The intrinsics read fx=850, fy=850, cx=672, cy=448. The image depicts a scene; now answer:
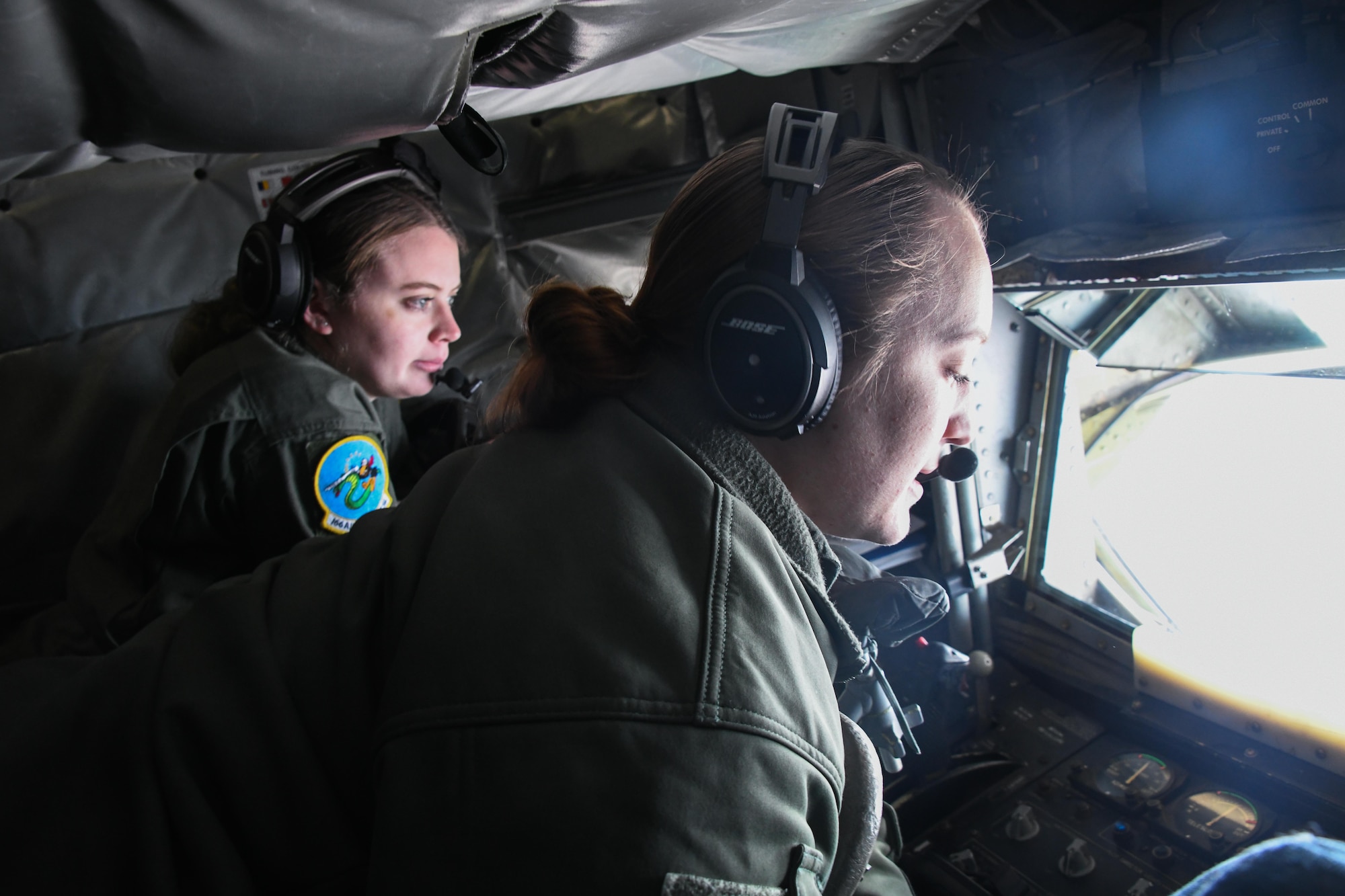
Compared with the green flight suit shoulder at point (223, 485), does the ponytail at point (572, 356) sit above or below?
above

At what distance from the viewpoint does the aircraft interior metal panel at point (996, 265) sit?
1.29m

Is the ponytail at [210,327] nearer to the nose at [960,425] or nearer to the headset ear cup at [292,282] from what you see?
the headset ear cup at [292,282]

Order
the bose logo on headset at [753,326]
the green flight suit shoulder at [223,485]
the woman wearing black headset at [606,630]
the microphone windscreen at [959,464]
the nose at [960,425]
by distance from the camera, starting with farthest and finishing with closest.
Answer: the green flight suit shoulder at [223,485]
the microphone windscreen at [959,464]
the nose at [960,425]
the bose logo on headset at [753,326]
the woman wearing black headset at [606,630]

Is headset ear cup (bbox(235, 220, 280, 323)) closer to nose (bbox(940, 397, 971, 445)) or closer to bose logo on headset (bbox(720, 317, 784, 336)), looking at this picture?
bose logo on headset (bbox(720, 317, 784, 336))

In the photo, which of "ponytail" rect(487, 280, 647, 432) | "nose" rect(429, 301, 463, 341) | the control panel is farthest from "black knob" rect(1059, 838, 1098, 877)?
"nose" rect(429, 301, 463, 341)

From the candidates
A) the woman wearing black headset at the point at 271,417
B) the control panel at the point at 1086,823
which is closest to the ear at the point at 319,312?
the woman wearing black headset at the point at 271,417

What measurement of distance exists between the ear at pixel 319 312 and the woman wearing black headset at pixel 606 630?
2.98ft

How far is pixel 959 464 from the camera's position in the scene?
136 centimetres

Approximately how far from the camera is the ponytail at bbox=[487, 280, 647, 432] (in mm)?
1012

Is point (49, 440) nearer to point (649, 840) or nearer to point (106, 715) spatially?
point (106, 715)

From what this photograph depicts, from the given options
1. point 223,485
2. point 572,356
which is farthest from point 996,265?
point 223,485

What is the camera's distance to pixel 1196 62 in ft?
4.87

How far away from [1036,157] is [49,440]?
7.97 feet

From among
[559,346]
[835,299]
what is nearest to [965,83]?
[835,299]
